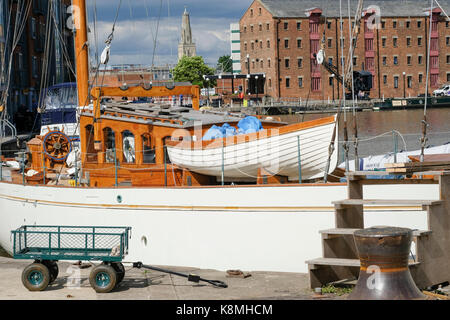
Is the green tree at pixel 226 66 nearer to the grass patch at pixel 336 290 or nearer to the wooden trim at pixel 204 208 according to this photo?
the wooden trim at pixel 204 208

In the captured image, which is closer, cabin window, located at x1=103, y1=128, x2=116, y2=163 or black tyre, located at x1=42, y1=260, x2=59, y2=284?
black tyre, located at x1=42, y1=260, x2=59, y2=284

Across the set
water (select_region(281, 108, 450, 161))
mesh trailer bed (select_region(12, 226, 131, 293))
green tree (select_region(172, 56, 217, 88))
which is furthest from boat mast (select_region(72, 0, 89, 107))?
green tree (select_region(172, 56, 217, 88))

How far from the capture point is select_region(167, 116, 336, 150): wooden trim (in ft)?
40.8

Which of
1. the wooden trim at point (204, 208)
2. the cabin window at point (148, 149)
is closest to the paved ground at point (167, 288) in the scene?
the wooden trim at point (204, 208)

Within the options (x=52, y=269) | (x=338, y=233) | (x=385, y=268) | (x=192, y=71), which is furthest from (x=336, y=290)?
(x=192, y=71)

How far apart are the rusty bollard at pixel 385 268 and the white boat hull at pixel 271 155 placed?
4.57 m

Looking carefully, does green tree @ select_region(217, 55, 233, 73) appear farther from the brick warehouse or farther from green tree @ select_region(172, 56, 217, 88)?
the brick warehouse

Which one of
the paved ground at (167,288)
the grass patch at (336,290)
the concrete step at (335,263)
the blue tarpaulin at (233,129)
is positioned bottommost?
the paved ground at (167,288)

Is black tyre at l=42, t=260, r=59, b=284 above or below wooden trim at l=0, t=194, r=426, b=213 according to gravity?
below

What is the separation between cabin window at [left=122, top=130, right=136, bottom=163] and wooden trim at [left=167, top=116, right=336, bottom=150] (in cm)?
161

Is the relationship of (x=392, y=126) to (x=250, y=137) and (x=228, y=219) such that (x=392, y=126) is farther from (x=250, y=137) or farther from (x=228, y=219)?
(x=250, y=137)

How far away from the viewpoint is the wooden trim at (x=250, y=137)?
40.8 ft
